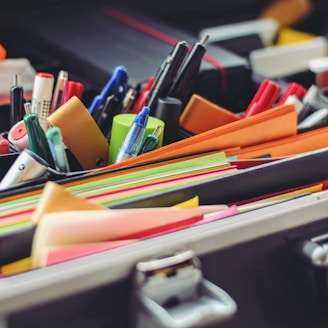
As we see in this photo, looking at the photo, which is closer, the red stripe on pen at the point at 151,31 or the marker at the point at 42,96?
the marker at the point at 42,96

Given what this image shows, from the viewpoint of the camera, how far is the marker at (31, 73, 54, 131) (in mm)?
595

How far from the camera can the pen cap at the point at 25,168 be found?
52cm

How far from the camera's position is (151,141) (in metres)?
0.57

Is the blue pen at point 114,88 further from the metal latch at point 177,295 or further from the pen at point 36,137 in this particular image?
the metal latch at point 177,295

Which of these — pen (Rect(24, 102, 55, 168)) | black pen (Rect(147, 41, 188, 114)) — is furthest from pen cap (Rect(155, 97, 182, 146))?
pen (Rect(24, 102, 55, 168))

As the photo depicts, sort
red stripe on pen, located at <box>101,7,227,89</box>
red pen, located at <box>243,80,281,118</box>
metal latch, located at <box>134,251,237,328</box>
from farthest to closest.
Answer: red stripe on pen, located at <box>101,7,227,89</box> → red pen, located at <box>243,80,281,118</box> → metal latch, located at <box>134,251,237,328</box>

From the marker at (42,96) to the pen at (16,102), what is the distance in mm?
10

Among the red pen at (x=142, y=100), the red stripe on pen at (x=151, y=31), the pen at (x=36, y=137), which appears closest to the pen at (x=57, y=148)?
the pen at (x=36, y=137)

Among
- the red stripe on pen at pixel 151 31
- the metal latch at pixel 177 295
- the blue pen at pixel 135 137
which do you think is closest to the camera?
the metal latch at pixel 177 295

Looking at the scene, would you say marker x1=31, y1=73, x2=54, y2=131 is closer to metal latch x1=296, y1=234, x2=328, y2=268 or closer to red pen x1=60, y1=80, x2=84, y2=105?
red pen x1=60, y1=80, x2=84, y2=105

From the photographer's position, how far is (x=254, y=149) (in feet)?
1.99

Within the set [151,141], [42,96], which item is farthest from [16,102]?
[151,141]

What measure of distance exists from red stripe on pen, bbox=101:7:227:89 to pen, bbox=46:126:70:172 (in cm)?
27

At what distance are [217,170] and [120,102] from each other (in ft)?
0.42
